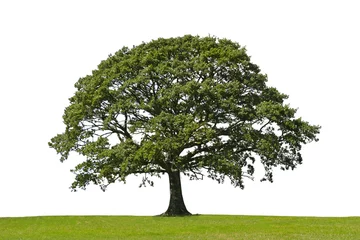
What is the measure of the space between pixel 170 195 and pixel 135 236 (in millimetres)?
13812

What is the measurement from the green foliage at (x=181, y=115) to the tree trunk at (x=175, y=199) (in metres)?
1.04

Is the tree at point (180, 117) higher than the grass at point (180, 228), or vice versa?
the tree at point (180, 117)

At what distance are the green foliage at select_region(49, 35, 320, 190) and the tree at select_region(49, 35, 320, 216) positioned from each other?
0.09 metres

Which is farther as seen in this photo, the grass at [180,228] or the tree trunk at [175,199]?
the tree trunk at [175,199]

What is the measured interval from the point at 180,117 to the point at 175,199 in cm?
820

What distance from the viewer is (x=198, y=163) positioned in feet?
149

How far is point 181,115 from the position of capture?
42.7 m

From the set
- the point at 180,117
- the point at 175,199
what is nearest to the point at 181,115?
the point at 180,117

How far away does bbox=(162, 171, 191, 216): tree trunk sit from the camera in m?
46.1

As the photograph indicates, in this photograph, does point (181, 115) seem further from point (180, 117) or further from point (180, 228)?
point (180, 228)

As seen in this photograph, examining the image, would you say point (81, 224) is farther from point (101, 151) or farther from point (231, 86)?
point (231, 86)

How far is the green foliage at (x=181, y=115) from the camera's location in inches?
1702

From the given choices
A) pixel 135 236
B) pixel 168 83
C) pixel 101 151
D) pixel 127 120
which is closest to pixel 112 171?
pixel 101 151

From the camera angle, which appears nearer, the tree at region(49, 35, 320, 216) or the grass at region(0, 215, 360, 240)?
the grass at region(0, 215, 360, 240)
